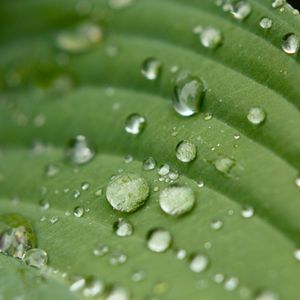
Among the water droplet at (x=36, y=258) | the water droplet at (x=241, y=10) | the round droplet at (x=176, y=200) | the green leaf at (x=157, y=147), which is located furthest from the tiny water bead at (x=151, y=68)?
the water droplet at (x=36, y=258)

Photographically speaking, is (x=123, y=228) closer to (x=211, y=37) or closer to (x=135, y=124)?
(x=135, y=124)

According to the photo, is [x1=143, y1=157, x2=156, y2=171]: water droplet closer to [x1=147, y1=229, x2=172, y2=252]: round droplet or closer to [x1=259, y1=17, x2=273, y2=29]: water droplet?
[x1=147, y1=229, x2=172, y2=252]: round droplet

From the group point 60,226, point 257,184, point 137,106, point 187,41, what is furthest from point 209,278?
point 187,41

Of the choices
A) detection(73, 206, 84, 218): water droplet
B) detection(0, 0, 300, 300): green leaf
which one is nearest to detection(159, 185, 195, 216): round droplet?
detection(0, 0, 300, 300): green leaf

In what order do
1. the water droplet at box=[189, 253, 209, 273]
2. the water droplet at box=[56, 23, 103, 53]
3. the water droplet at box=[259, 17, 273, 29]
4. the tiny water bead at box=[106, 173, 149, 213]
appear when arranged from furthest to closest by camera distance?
the water droplet at box=[56, 23, 103, 53]
the water droplet at box=[259, 17, 273, 29]
the tiny water bead at box=[106, 173, 149, 213]
the water droplet at box=[189, 253, 209, 273]

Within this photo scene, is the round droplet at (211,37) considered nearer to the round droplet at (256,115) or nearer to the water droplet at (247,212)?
the round droplet at (256,115)

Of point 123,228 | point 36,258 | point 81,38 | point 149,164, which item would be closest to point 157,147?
point 149,164
